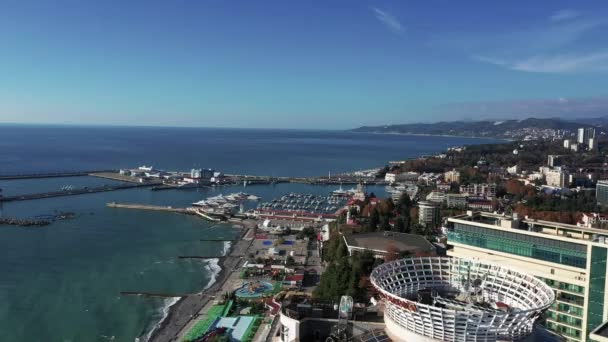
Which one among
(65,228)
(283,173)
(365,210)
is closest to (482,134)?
(283,173)

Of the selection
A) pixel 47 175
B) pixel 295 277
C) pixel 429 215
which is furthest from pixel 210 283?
pixel 47 175

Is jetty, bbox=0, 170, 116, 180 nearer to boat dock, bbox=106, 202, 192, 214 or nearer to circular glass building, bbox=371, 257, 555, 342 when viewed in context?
boat dock, bbox=106, 202, 192, 214

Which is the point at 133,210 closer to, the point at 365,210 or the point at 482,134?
the point at 365,210

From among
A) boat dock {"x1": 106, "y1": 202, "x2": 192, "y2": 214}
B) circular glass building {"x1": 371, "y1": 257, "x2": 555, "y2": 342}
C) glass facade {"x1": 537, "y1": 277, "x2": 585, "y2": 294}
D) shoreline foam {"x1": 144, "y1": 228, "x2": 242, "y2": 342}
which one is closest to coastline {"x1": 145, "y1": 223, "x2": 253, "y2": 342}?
shoreline foam {"x1": 144, "y1": 228, "x2": 242, "y2": 342}

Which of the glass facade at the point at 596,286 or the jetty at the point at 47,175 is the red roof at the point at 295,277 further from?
the jetty at the point at 47,175

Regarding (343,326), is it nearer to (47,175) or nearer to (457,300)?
(457,300)

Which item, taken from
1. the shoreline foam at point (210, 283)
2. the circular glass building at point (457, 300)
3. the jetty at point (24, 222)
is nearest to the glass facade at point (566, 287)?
the circular glass building at point (457, 300)
